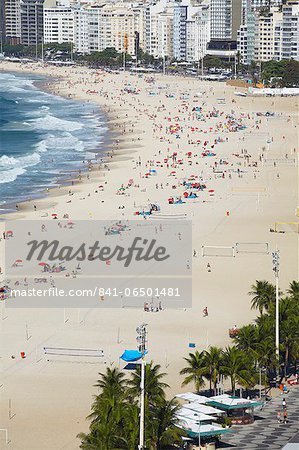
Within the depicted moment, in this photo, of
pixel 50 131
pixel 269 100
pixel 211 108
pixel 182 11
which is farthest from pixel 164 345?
pixel 182 11

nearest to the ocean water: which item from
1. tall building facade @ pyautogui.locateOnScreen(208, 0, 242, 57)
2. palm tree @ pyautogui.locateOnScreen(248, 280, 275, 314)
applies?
palm tree @ pyautogui.locateOnScreen(248, 280, 275, 314)

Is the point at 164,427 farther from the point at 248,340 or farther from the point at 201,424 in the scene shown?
the point at 248,340

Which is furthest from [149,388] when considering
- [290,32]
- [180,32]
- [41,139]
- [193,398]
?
[180,32]

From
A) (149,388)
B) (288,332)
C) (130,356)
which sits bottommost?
(130,356)

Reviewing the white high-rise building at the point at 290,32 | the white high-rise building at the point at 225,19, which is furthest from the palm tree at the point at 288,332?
the white high-rise building at the point at 225,19

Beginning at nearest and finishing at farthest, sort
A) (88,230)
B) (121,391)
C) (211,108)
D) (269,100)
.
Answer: (121,391)
(88,230)
(211,108)
(269,100)

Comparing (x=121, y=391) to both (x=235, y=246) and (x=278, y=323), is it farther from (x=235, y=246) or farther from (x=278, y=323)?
(x=235, y=246)
